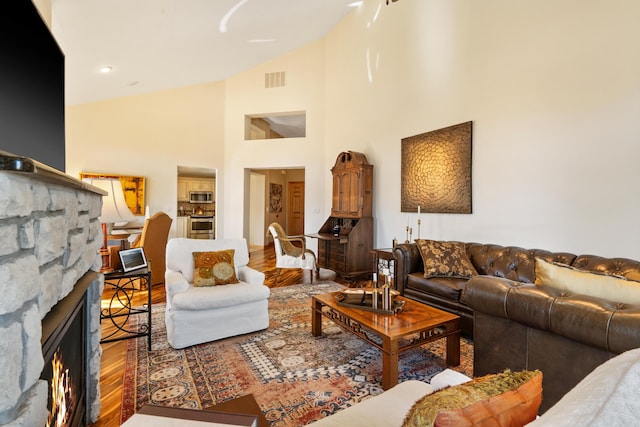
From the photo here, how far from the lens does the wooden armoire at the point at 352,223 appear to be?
4.85 meters

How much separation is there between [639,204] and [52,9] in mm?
5048

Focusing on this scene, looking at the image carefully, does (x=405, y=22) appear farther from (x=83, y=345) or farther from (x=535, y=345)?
(x=83, y=345)

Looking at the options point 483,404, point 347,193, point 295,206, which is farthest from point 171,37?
point 295,206

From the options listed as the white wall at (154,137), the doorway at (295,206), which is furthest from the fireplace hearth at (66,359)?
the doorway at (295,206)

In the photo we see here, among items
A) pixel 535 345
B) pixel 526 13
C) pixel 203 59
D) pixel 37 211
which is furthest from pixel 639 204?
pixel 203 59

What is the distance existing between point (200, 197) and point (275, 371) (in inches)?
292

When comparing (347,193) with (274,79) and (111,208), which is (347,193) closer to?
(274,79)

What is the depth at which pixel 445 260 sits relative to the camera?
3.05 meters

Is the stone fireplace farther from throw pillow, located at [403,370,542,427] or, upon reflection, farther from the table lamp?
the table lamp

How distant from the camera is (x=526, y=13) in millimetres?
2959

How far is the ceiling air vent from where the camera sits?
665 cm

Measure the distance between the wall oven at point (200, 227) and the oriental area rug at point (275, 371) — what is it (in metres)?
5.80

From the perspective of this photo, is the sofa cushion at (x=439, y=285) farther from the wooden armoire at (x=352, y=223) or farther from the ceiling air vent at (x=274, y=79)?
the ceiling air vent at (x=274, y=79)

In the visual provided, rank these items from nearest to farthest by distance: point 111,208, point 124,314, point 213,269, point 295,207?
point 111,208 → point 124,314 → point 213,269 → point 295,207
